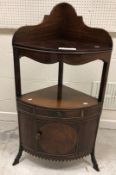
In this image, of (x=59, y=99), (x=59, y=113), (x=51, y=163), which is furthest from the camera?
(x=51, y=163)

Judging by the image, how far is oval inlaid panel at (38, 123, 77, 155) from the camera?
4.59 ft

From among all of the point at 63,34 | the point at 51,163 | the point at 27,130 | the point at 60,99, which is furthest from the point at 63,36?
the point at 51,163

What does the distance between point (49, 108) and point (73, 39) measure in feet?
1.62

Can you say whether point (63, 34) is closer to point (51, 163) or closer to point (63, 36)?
point (63, 36)

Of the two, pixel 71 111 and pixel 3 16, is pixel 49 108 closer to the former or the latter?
pixel 71 111

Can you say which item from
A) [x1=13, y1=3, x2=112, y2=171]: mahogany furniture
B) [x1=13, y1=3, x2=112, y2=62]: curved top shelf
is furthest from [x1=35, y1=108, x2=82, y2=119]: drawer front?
[x1=13, y1=3, x2=112, y2=62]: curved top shelf

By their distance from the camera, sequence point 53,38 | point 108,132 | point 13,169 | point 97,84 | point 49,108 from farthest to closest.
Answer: point 108,132 < point 97,84 < point 13,169 < point 53,38 < point 49,108

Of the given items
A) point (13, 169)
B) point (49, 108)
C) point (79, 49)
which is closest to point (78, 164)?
point (13, 169)

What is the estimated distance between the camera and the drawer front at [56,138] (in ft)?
4.58

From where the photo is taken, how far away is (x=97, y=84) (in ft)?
6.22

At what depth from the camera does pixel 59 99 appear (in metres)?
1.45

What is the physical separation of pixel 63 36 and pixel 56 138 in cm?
68

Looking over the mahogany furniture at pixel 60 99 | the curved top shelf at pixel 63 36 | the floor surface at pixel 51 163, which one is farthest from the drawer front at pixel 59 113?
the floor surface at pixel 51 163

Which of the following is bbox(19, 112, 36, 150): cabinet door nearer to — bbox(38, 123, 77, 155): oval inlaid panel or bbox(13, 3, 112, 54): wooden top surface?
bbox(38, 123, 77, 155): oval inlaid panel
